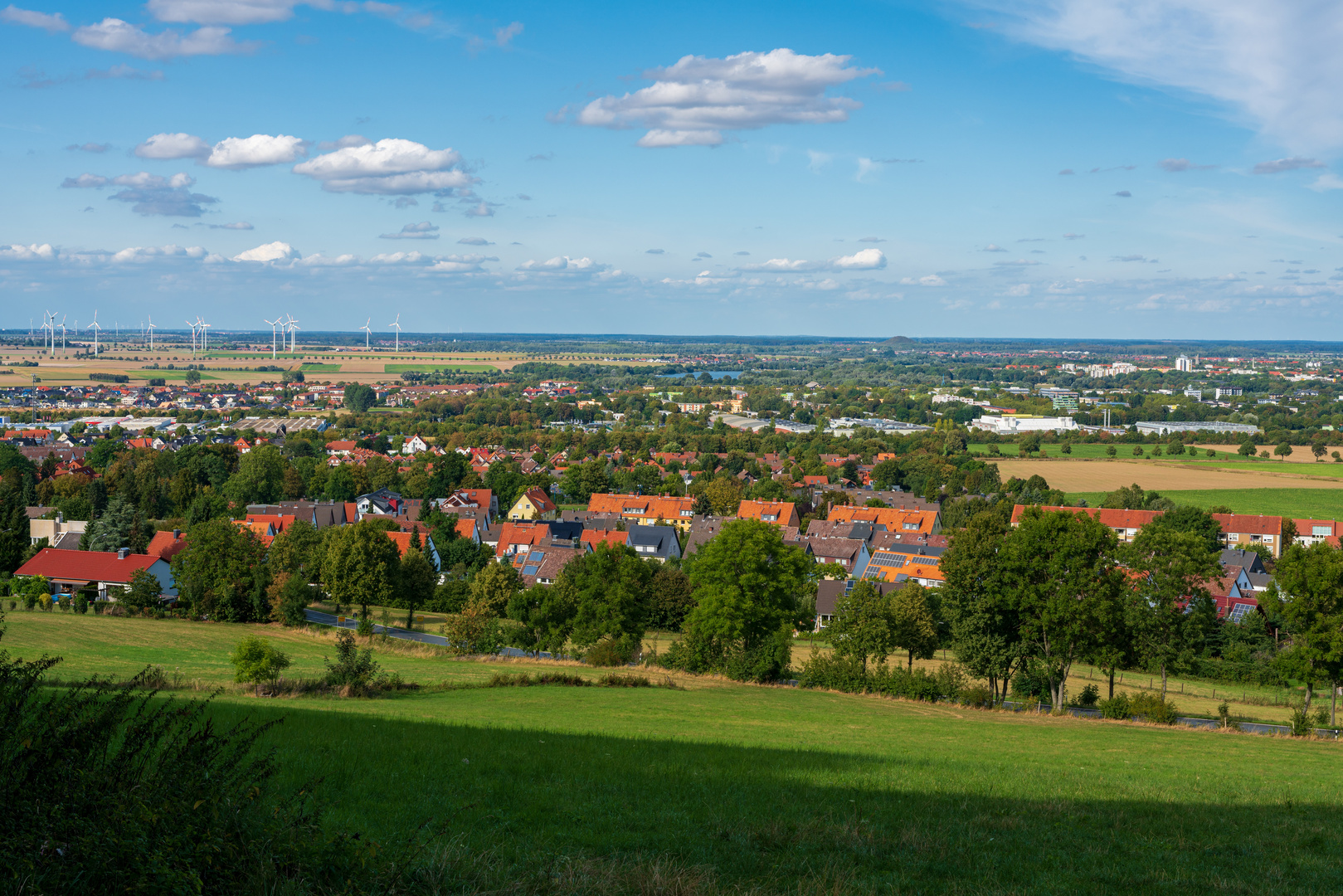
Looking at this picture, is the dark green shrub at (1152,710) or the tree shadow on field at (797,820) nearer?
the tree shadow on field at (797,820)

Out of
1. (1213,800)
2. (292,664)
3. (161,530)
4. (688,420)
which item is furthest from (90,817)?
(688,420)

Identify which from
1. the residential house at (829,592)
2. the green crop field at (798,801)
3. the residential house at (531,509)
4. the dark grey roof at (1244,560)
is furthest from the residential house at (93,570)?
the dark grey roof at (1244,560)

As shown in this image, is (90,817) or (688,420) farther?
(688,420)

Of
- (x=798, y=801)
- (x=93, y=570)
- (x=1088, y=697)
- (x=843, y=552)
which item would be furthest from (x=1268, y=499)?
(x=798, y=801)

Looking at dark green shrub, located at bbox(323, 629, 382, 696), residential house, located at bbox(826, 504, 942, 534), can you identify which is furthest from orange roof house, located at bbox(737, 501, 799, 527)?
dark green shrub, located at bbox(323, 629, 382, 696)

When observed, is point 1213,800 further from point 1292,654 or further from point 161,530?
point 161,530

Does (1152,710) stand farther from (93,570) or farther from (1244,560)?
(93,570)

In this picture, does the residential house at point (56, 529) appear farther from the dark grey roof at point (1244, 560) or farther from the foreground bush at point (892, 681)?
the dark grey roof at point (1244, 560)
